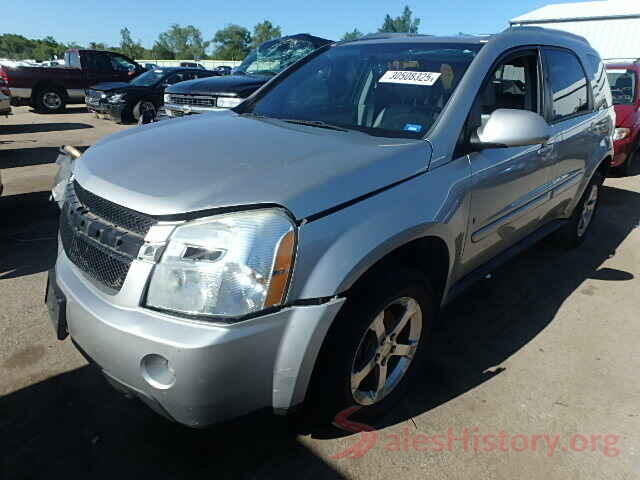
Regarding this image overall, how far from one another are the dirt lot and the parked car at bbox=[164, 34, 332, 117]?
3769 millimetres

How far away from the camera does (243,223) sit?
5.23 feet

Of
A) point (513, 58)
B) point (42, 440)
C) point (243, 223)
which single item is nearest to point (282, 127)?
point (243, 223)

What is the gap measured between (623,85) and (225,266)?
8.37 metres

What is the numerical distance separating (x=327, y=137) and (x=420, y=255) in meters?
0.72

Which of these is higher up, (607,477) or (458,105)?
(458,105)

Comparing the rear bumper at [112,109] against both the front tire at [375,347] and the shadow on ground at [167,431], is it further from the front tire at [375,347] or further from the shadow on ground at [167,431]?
the front tire at [375,347]

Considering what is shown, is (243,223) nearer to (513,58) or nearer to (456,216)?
(456,216)

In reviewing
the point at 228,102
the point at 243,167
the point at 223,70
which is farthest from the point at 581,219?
the point at 223,70

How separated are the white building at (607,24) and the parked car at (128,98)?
18203 millimetres

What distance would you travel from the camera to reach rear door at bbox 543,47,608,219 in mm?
3236

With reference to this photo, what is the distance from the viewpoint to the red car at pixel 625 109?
23.1 ft

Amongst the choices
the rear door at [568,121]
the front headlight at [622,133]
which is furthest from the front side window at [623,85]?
the rear door at [568,121]

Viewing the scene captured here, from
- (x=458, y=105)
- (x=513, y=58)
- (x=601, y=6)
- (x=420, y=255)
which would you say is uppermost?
(x=601, y=6)

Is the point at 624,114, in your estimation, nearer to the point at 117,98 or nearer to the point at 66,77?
the point at 117,98
